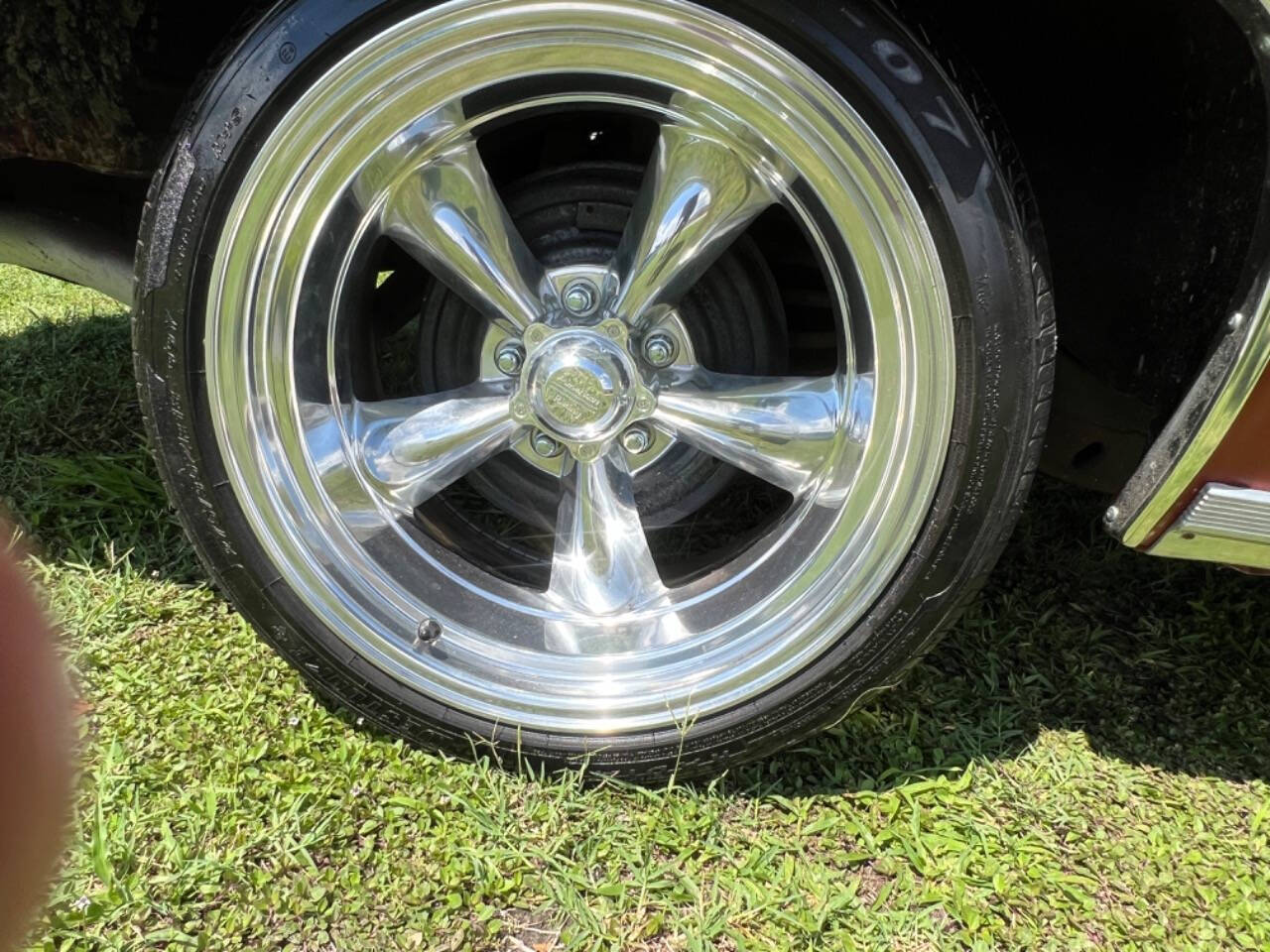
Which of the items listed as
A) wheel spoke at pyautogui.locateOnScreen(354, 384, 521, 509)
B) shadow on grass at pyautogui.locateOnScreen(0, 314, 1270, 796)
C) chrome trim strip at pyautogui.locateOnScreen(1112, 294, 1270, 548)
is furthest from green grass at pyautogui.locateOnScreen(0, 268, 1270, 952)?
chrome trim strip at pyautogui.locateOnScreen(1112, 294, 1270, 548)

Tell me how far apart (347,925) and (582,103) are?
1194mm

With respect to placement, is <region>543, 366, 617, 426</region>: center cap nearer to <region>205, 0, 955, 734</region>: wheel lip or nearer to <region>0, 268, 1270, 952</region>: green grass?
<region>205, 0, 955, 734</region>: wheel lip

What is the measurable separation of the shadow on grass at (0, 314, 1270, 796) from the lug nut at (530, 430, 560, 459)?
633mm

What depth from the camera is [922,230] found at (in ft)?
4.01

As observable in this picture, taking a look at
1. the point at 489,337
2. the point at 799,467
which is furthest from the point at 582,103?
the point at 799,467

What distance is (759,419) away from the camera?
61.8 inches

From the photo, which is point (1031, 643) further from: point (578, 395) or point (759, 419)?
point (578, 395)

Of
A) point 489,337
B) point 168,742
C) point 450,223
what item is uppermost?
point 450,223

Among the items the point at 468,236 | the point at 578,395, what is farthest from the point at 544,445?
the point at 468,236

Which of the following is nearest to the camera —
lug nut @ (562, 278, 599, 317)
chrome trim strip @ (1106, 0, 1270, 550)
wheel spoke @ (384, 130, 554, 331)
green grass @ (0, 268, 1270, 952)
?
chrome trim strip @ (1106, 0, 1270, 550)

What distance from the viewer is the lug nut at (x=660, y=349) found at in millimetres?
1593

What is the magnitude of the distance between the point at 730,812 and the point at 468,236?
3.26ft

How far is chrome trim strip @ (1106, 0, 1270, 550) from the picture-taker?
42.6 inches

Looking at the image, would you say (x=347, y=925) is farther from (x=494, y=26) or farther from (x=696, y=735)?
(x=494, y=26)
